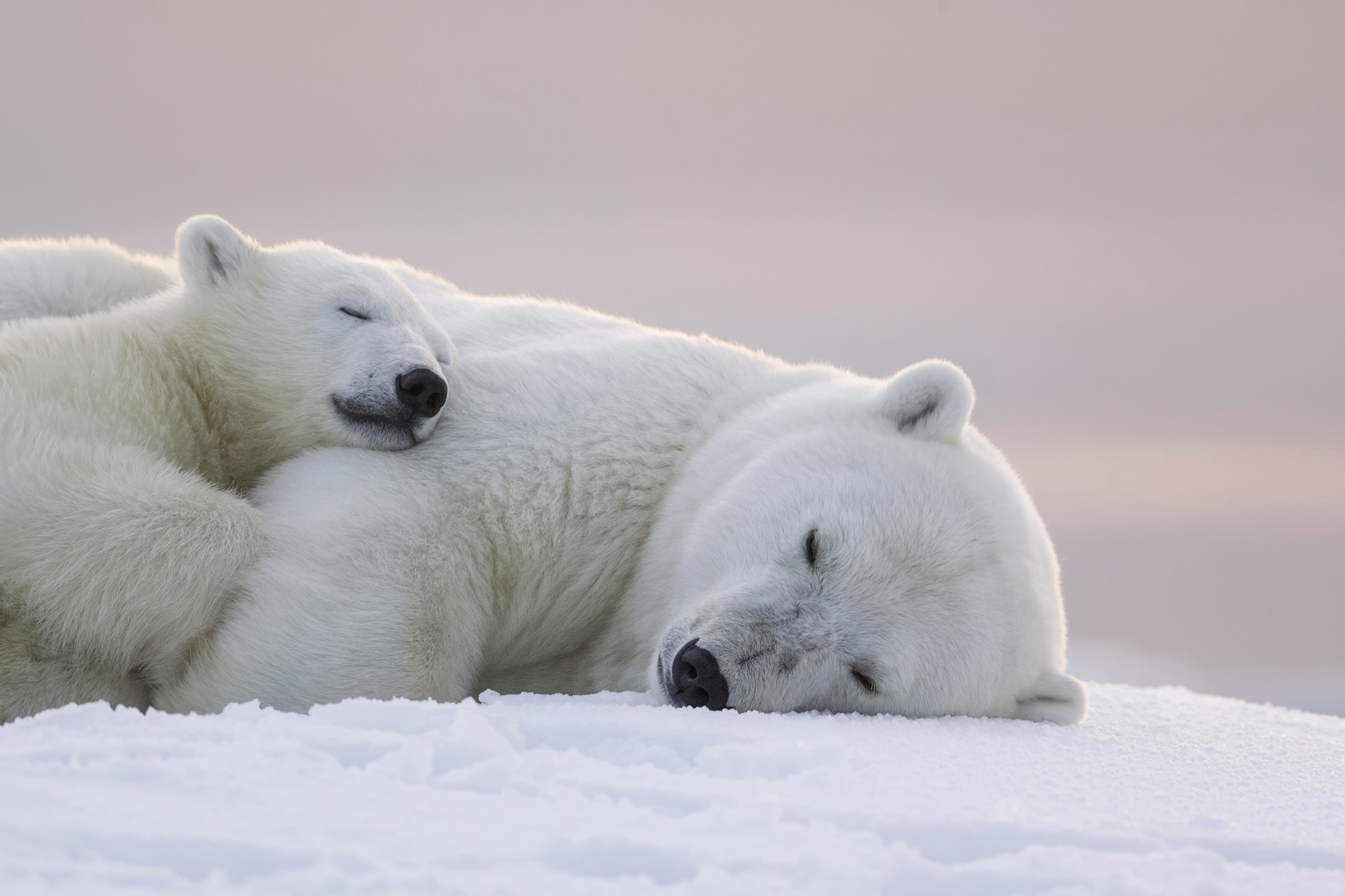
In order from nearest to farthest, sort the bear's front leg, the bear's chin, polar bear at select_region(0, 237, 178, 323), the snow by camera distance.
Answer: the snow
the bear's front leg
the bear's chin
polar bear at select_region(0, 237, 178, 323)

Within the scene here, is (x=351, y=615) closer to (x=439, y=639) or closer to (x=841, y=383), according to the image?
(x=439, y=639)

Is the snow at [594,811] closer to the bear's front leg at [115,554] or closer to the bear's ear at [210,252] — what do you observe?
the bear's front leg at [115,554]

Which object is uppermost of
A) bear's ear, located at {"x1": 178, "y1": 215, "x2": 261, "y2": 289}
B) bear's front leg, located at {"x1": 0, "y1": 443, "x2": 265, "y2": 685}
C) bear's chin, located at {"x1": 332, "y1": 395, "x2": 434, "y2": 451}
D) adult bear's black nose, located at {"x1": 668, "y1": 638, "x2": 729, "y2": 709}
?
bear's ear, located at {"x1": 178, "y1": 215, "x2": 261, "y2": 289}

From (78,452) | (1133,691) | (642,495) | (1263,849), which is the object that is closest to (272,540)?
(78,452)

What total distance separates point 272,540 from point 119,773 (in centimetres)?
90

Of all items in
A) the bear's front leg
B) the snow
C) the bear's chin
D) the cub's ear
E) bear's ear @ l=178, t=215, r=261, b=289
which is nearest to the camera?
the snow

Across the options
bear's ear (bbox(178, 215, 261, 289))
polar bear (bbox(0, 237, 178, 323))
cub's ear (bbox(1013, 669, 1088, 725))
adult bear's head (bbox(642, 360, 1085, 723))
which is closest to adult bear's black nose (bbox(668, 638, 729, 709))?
adult bear's head (bbox(642, 360, 1085, 723))

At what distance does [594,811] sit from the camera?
1206 mm

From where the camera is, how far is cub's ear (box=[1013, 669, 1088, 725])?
226cm

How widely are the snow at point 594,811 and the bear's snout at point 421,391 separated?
0.85 m

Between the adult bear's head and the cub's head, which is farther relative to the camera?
the cub's head

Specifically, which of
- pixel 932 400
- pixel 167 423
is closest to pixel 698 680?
pixel 932 400

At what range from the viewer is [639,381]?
2.55 metres

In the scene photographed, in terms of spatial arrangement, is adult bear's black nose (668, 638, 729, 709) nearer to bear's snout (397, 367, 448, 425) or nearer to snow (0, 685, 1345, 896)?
snow (0, 685, 1345, 896)
